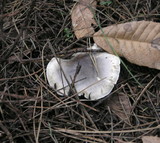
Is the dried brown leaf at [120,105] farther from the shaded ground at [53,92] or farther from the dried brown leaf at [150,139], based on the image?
the dried brown leaf at [150,139]

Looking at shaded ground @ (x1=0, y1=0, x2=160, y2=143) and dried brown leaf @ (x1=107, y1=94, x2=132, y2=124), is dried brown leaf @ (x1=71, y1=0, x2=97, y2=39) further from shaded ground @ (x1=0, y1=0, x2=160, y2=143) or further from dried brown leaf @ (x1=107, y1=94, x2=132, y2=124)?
dried brown leaf @ (x1=107, y1=94, x2=132, y2=124)

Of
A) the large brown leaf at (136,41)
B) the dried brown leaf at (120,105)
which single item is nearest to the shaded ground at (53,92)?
the dried brown leaf at (120,105)

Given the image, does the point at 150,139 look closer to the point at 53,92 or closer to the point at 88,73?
the point at 88,73

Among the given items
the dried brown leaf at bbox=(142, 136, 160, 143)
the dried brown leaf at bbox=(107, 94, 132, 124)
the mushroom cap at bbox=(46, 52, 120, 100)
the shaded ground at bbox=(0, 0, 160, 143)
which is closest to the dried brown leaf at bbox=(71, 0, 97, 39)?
the shaded ground at bbox=(0, 0, 160, 143)

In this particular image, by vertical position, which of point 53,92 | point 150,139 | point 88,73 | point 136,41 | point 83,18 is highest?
point 83,18

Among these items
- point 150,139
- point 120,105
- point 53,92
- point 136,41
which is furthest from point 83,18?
point 150,139

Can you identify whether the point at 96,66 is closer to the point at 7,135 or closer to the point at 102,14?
the point at 102,14
